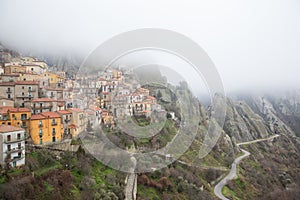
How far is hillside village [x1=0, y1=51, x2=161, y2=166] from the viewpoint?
11.3 meters

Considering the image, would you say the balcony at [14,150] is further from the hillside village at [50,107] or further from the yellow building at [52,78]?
the yellow building at [52,78]

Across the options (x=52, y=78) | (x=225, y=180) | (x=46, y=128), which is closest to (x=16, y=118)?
(x=46, y=128)

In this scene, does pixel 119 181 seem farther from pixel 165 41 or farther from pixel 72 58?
pixel 72 58

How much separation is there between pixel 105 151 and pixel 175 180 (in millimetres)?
6798

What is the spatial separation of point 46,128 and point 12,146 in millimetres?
2829

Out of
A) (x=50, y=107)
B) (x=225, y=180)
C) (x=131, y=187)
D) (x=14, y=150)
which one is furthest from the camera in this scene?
(x=225, y=180)

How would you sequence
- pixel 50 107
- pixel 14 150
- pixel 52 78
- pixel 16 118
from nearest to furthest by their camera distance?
pixel 14 150, pixel 16 118, pixel 50 107, pixel 52 78

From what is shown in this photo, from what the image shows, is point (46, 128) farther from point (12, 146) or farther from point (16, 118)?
point (12, 146)

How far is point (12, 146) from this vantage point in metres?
10.8

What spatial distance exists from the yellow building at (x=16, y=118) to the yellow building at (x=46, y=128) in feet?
1.18

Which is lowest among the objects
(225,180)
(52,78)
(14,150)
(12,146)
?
(225,180)

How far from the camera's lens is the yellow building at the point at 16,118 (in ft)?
41.9

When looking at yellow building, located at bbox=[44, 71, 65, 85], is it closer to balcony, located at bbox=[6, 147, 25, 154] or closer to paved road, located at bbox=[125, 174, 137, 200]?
balcony, located at bbox=[6, 147, 25, 154]

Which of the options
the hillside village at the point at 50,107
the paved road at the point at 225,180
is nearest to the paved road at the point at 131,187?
the hillside village at the point at 50,107
